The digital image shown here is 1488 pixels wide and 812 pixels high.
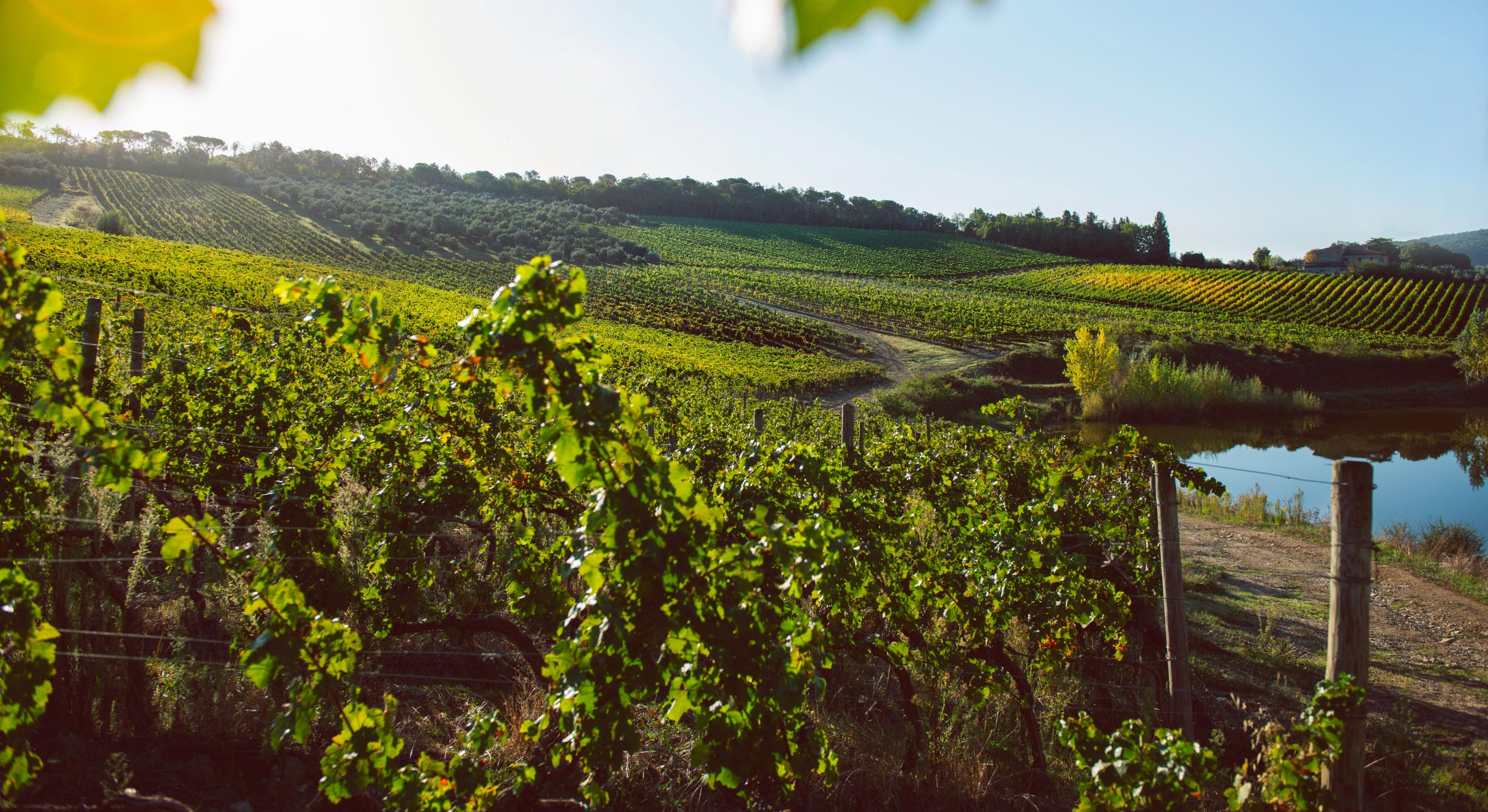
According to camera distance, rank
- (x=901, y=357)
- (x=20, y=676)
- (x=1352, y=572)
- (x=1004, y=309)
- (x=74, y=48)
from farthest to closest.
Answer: (x=1004, y=309), (x=901, y=357), (x=1352, y=572), (x=20, y=676), (x=74, y=48)

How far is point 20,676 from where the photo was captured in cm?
251

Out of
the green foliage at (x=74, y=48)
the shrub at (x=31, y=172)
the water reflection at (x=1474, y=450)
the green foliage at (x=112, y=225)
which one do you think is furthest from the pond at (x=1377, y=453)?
the shrub at (x=31, y=172)

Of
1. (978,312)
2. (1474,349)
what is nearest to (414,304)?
(978,312)

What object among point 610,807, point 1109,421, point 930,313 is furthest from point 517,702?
point 930,313

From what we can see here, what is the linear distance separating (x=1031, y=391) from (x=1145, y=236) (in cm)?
7899

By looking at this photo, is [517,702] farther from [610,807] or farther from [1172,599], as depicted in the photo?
[1172,599]

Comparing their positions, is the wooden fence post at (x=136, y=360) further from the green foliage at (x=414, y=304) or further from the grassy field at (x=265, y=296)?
the green foliage at (x=414, y=304)

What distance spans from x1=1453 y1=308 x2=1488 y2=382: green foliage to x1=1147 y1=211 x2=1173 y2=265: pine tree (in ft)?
186

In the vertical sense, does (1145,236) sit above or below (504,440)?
above

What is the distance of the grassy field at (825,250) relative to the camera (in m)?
83.2

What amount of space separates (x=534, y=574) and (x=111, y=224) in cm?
5724

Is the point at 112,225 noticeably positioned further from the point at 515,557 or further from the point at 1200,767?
the point at 1200,767

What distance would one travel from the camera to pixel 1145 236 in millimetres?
104938

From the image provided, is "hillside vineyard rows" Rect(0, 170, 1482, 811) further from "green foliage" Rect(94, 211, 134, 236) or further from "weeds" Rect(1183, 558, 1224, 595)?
"green foliage" Rect(94, 211, 134, 236)
